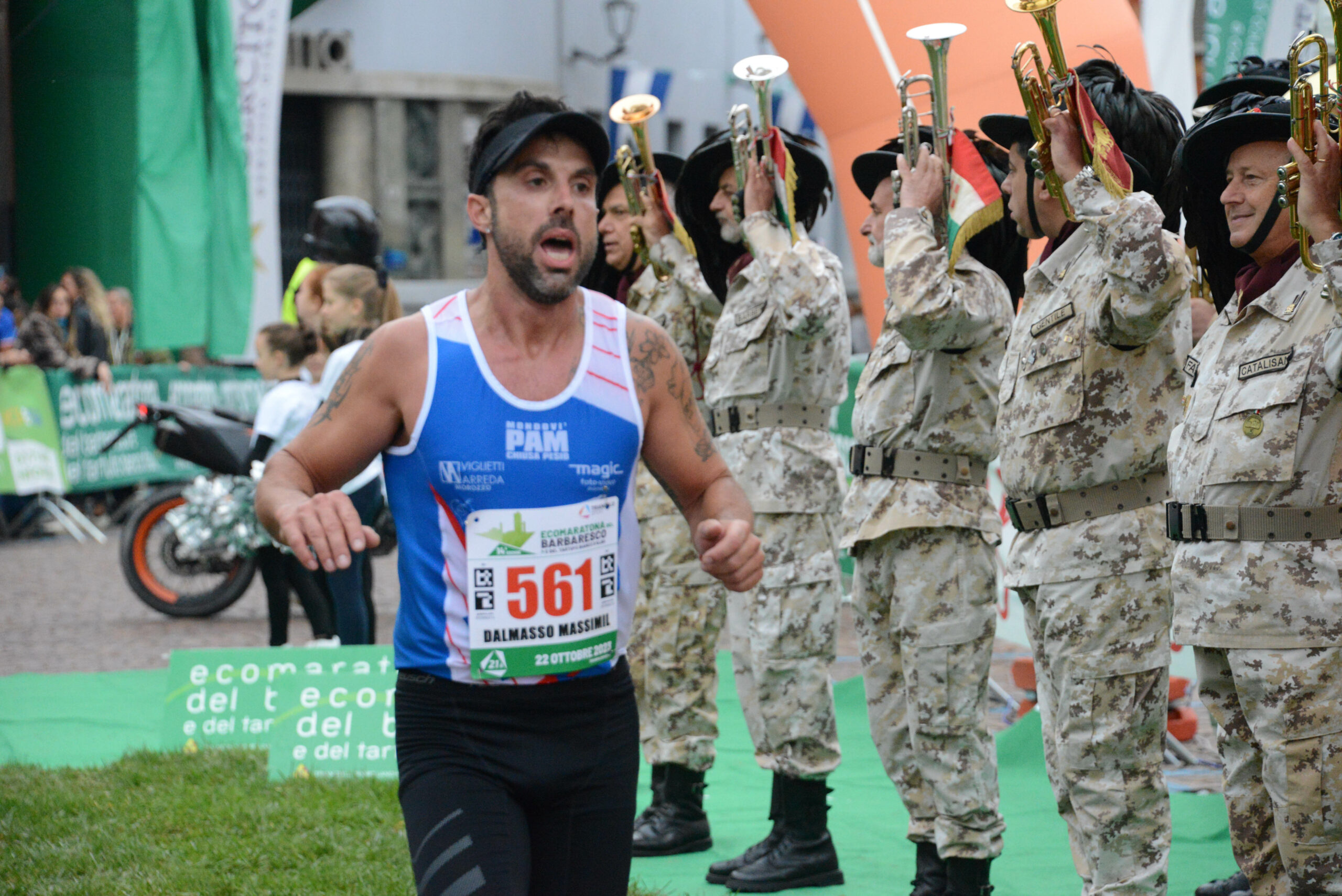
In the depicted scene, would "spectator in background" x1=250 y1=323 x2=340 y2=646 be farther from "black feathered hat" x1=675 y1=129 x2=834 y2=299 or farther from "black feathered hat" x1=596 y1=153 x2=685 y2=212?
"black feathered hat" x1=675 y1=129 x2=834 y2=299

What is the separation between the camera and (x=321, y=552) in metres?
2.74

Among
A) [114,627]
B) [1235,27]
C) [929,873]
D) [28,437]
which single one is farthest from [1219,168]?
[28,437]

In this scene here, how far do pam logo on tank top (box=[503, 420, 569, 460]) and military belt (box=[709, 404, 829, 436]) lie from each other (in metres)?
2.48

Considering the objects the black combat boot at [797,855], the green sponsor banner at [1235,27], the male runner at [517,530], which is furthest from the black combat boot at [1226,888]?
the green sponsor banner at [1235,27]

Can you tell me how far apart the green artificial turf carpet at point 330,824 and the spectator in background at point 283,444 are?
0.98m

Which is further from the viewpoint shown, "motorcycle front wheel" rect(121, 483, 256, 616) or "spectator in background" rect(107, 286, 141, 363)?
"spectator in background" rect(107, 286, 141, 363)

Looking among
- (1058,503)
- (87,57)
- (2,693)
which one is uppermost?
(87,57)

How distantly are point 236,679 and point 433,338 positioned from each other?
3970 millimetres

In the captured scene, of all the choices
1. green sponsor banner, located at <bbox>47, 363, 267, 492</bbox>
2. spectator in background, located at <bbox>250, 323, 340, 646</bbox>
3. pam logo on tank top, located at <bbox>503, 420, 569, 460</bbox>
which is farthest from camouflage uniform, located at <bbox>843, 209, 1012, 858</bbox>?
green sponsor banner, located at <bbox>47, 363, 267, 492</bbox>

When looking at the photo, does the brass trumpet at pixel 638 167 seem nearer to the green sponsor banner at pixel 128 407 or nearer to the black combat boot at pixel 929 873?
the black combat boot at pixel 929 873

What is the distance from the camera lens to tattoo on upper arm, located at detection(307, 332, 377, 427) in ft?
10.4

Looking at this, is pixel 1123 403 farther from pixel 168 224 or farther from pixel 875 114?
pixel 168 224

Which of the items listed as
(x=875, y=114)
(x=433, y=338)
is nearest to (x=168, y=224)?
(x=875, y=114)

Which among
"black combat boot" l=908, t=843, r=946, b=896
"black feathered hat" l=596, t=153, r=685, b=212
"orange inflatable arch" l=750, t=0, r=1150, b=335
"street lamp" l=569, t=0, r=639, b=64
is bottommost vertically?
"black combat boot" l=908, t=843, r=946, b=896
